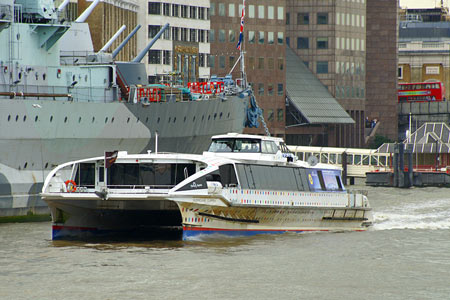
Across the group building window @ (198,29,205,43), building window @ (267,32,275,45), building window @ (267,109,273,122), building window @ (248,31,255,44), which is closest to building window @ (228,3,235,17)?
building window @ (248,31,255,44)

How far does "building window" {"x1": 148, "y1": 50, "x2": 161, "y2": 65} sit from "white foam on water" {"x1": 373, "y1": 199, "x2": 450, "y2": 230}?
141 ft

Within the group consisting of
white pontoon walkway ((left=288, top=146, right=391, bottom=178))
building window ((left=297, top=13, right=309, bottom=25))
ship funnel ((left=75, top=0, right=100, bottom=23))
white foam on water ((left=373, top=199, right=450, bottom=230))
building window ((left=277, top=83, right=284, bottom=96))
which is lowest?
white pontoon walkway ((left=288, top=146, right=391, bottom=178))

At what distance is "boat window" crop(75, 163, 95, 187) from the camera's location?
38.4 meters

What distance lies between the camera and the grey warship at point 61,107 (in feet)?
159

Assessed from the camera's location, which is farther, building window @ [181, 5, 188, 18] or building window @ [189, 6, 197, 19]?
building window @ [189, 6, 197, 19]

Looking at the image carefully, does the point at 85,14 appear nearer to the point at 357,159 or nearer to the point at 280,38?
the point at 357,159

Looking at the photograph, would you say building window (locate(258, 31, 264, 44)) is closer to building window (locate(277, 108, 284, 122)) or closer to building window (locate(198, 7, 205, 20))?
building window (locate(277, 108, 284, 122))

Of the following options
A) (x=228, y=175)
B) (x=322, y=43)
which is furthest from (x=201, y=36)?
(x=228, y=175)

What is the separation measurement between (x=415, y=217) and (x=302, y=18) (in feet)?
280

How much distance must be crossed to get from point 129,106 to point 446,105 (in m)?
103

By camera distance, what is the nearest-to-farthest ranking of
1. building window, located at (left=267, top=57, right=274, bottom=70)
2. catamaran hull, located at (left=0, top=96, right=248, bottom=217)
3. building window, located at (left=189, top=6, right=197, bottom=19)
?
1. catamaran hull, located at (left=0, top=96, right=248, bottom=217)
2. building window, located at (left=189, top=6, right=197, bottom=19)
3. building window, located at (left=267, top=57, right=274, bottom=70)

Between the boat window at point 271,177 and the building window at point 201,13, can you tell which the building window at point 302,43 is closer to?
the building window at point 201,13

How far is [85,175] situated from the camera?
38.4 metres

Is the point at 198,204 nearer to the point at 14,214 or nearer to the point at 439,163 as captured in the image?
the point at 14,214
